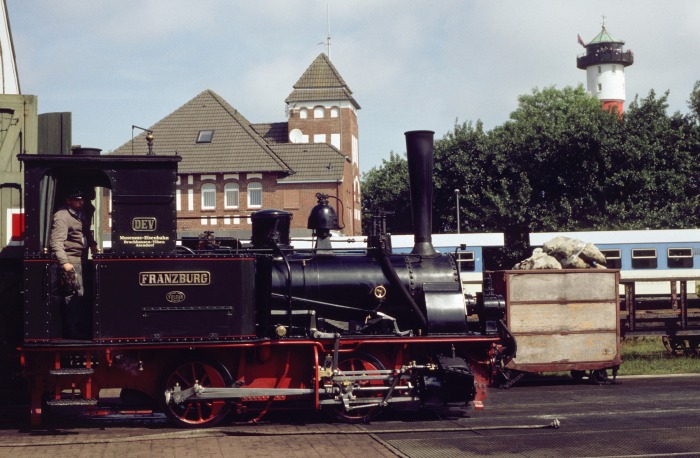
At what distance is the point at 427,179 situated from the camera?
12500 millimetres

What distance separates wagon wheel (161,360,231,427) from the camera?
11.2 m

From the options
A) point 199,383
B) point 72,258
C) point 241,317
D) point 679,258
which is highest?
point 679,258

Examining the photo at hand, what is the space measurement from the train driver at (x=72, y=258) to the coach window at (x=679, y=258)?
2432 centimetres

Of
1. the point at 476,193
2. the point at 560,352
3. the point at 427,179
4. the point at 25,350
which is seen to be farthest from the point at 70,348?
the point at 476,193

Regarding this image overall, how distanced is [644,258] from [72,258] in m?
23.9

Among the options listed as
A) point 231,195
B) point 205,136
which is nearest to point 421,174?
point 231,195

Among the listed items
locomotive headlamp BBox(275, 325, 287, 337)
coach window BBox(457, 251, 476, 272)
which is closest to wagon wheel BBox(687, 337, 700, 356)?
locomotive headlamp BBox(275, 325, 287, 337)

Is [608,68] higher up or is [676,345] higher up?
[608,68]

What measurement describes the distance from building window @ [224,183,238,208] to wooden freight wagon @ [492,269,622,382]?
120 feet

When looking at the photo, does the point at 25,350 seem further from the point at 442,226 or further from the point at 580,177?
the point at 442,226

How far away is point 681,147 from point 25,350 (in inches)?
1541

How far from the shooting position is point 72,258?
11.0 metres

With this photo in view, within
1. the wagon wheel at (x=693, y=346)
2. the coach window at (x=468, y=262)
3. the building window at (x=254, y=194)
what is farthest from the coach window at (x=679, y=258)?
the building window at (x=254, y=194)

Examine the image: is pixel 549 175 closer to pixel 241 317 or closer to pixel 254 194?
pixel 254 194
